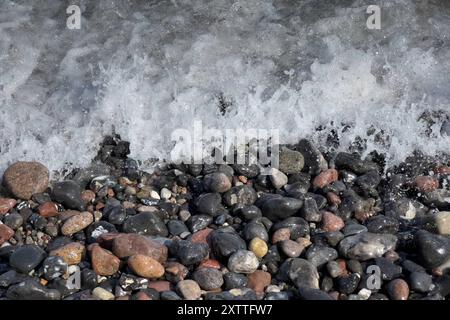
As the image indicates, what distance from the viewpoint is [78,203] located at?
13.0ft

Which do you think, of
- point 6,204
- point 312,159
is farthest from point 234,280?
point 6,204

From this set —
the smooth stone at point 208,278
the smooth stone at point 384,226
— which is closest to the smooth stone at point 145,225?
the smooth stone at point 208,278

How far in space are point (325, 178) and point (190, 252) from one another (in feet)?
4.18

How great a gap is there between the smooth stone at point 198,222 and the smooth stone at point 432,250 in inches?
51.2

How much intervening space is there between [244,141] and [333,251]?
1332 mm

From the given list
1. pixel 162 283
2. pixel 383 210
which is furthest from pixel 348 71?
pixel 162 283

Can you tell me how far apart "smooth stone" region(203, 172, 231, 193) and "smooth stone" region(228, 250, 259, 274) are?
73 centimetres

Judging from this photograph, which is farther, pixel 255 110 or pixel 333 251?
pixel 255 110

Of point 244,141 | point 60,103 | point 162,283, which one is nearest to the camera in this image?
point 162,283

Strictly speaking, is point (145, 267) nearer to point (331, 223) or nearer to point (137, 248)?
point (137, 248)

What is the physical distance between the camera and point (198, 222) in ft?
12.5

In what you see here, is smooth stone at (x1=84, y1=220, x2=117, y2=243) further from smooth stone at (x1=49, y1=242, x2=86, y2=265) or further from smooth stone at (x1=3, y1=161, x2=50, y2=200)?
smooth stone at (x1=3, y1=161, x2=50, y2=200)

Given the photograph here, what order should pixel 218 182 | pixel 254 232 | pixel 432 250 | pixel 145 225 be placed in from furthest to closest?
pixel 218 182
pixel 145 225
pixel 254 232
pixel 432 250
